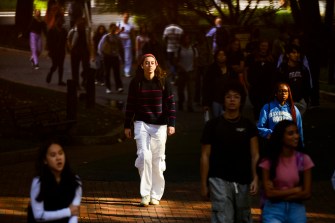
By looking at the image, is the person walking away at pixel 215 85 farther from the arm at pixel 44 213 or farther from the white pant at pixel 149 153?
the arm at pixel 44 213

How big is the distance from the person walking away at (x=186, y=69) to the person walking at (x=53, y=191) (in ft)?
47.9

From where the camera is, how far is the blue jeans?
7.90m

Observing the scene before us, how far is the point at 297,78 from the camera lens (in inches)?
540

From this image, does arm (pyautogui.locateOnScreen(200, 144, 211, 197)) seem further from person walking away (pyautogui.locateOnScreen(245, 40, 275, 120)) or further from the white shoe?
person walking away (pyautogui.locateOnScreen(245, 40, 275, 120))

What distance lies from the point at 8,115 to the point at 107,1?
5.75m

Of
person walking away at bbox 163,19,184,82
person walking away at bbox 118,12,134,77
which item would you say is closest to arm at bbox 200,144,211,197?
person walking away at bbox 163,19,184,82

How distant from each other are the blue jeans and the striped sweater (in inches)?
156

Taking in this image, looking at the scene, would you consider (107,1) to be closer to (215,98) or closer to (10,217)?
(215,98)

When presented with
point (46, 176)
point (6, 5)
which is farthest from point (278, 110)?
point (6, 5)

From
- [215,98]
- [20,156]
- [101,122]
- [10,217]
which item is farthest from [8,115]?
[10,217]

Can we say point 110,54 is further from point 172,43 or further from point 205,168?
point 205,168

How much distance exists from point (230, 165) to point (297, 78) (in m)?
5.39

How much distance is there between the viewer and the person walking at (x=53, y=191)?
7262 mm

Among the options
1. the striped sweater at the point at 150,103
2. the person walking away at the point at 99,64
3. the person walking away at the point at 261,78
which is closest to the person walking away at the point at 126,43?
the person walking away at the point at 99,64
